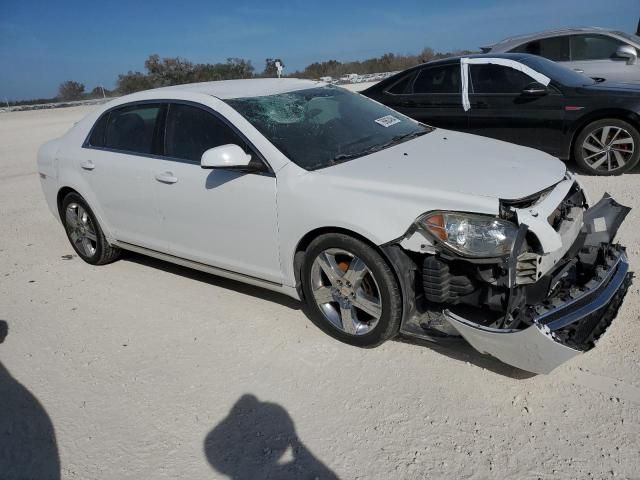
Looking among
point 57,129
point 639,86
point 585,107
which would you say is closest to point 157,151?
point 585,107

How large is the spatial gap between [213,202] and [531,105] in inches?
185

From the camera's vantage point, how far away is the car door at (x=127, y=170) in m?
4.35

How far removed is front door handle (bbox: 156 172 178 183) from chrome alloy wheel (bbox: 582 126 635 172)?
4.97 meters

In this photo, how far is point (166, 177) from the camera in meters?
4.11

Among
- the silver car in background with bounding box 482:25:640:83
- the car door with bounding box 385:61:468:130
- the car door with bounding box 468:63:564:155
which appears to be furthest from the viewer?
the silver car in background with bounding box 482:25:640:83

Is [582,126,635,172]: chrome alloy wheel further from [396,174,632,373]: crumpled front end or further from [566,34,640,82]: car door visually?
[396,174,632,373]: crumpled front end

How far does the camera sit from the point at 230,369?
3.45 meters

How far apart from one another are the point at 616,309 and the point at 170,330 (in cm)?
296

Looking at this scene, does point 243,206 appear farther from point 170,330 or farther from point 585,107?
point 585,107

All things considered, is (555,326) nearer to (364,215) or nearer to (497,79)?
(364,215)

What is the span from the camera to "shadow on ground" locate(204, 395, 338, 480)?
2.60m

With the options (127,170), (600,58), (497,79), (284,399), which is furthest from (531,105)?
(284,399)

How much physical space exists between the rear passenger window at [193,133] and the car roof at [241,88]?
0.18 m

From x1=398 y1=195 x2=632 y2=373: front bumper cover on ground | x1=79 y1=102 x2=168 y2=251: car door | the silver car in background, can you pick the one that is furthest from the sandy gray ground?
the silver car in background
